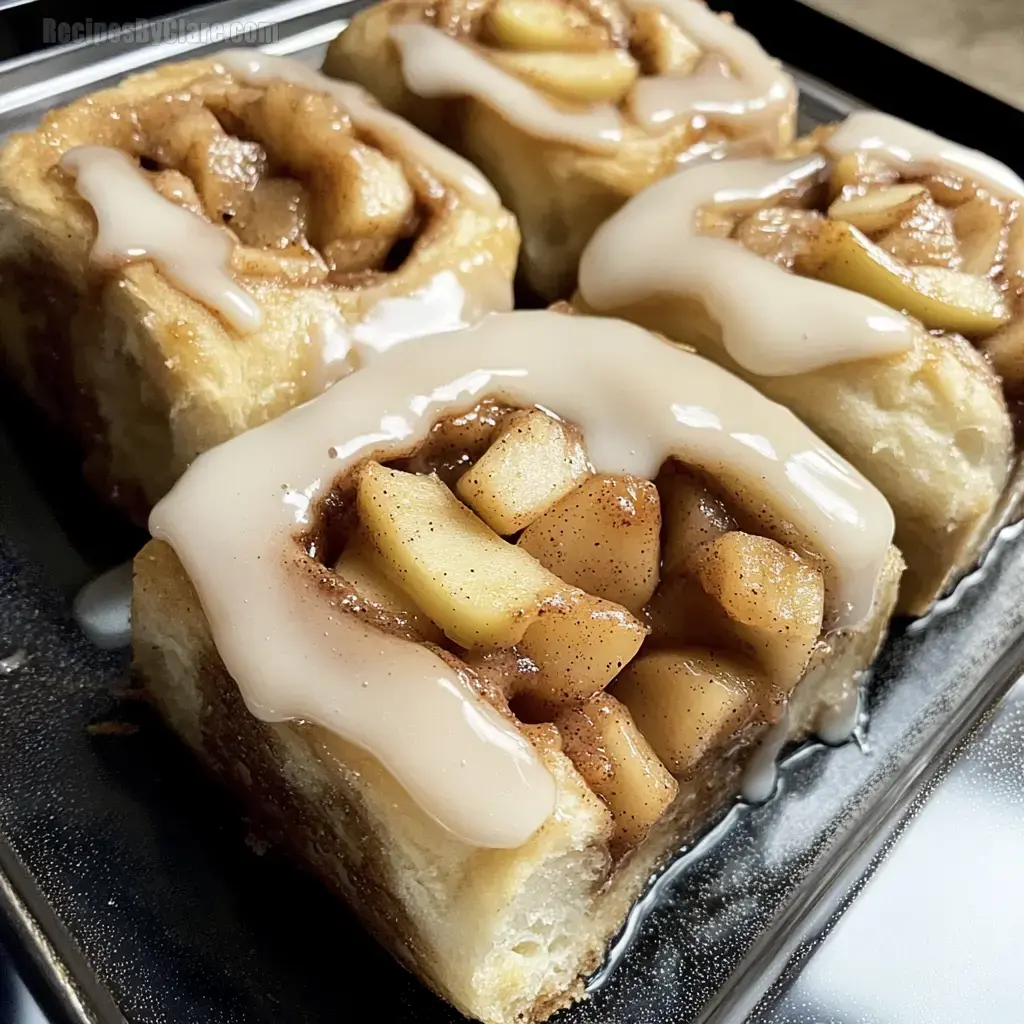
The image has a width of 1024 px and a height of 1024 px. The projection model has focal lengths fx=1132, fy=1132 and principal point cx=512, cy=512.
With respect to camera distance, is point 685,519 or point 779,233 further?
point 779,233

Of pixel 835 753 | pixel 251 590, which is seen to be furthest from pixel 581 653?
pixel 835 753

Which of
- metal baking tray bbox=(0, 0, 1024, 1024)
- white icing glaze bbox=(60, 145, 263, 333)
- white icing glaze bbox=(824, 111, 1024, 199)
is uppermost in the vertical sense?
white icing glaze bbox=(824, 111, 1024, 199)

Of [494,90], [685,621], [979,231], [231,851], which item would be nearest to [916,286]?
[979,231]

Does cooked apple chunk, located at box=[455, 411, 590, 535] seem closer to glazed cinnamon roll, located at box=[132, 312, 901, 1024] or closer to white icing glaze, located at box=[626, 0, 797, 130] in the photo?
glazed cinnamon roll, located at box=[132, 312, 901, 1024]

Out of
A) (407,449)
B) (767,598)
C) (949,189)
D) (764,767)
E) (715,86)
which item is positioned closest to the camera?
(767,598)

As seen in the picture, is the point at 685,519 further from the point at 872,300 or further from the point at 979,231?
the point at 979,231

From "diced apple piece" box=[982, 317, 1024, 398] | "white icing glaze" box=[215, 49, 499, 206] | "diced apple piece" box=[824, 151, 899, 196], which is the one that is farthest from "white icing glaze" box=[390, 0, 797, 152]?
"diced apple piece" box=[982, 317, 1024, 398]

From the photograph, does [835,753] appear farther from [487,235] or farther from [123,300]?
[123,300]
